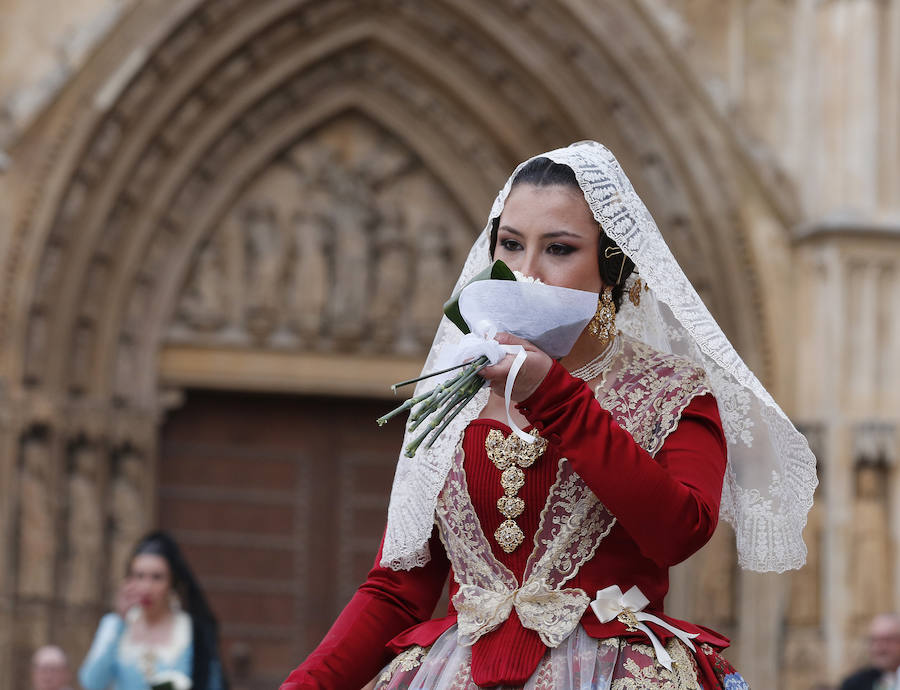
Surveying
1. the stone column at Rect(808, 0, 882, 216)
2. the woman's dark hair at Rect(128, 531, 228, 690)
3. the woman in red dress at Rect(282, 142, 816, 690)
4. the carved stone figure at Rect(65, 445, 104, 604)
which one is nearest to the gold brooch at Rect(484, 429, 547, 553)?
Answer: the woman in red dress at Rect(282, 142, 816, 690)

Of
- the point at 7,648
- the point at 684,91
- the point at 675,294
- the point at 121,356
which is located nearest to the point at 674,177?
the point at 684,91

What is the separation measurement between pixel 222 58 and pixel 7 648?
12.1 feet

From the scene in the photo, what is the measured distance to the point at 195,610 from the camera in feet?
20.5

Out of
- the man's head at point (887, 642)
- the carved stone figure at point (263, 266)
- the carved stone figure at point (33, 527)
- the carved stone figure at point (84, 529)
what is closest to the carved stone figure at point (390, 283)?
the carved stone figure at point (263, 266)

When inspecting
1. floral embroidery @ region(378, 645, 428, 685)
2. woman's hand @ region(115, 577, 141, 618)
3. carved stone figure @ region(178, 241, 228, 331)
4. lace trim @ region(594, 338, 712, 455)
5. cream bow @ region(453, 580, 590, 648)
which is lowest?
woman's hand @ region(115, 577, 141, 618)

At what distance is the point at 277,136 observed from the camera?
34.2 feet

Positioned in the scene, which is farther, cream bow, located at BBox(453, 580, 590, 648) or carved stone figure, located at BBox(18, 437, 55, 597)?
carved stone figure, located at BBox(18, 437, 55, 597)

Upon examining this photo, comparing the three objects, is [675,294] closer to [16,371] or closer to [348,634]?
[348,634]

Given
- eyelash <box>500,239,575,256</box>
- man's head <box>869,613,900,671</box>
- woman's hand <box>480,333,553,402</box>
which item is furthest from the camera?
man's head <box>869,613,900,671</box>

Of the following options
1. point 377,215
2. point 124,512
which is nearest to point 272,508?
point 124,512

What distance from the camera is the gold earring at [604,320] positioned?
7.97ft

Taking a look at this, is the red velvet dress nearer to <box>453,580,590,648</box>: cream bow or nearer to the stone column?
<box>453,580,590,648</box>: cream bow

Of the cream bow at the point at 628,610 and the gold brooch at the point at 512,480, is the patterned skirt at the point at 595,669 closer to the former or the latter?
the cream bow at the point at 628,610

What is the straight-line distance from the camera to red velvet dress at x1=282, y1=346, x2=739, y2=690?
7.01 feet
